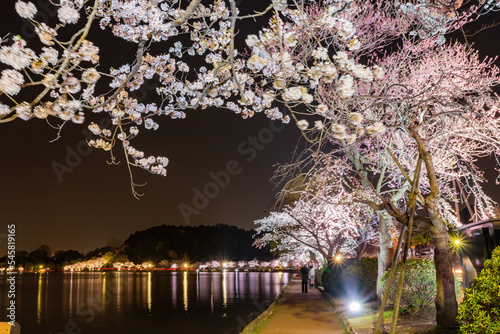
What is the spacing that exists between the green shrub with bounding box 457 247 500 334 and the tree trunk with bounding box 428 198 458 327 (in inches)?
102

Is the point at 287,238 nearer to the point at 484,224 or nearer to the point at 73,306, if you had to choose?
the point at 73,306

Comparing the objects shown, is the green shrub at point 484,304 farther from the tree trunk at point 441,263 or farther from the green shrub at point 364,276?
the green shrub at point 364,276

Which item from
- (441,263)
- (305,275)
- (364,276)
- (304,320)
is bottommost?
(304,320)

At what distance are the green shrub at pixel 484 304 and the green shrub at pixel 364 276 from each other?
35.4 feet

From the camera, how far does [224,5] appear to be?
8328 millimetres

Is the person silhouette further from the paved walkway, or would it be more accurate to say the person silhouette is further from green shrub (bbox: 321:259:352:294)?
the paved walkway

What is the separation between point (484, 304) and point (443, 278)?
→ 9.31 ft

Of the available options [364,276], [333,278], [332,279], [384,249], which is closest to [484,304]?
[384,249]

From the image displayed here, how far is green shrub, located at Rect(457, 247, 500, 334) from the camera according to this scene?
5676 millimetres

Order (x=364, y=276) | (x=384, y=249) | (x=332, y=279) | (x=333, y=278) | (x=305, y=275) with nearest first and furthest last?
(x=384, y=249), (x=364, y=276), (x=333, y=278), (x=332, y=279), (x=305, y=275)

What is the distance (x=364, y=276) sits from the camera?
17109mm

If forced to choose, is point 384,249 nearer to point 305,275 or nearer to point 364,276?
point 364,276

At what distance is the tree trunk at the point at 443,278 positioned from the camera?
8.49m

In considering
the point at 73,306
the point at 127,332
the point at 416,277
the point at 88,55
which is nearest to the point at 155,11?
the point at 88,55
